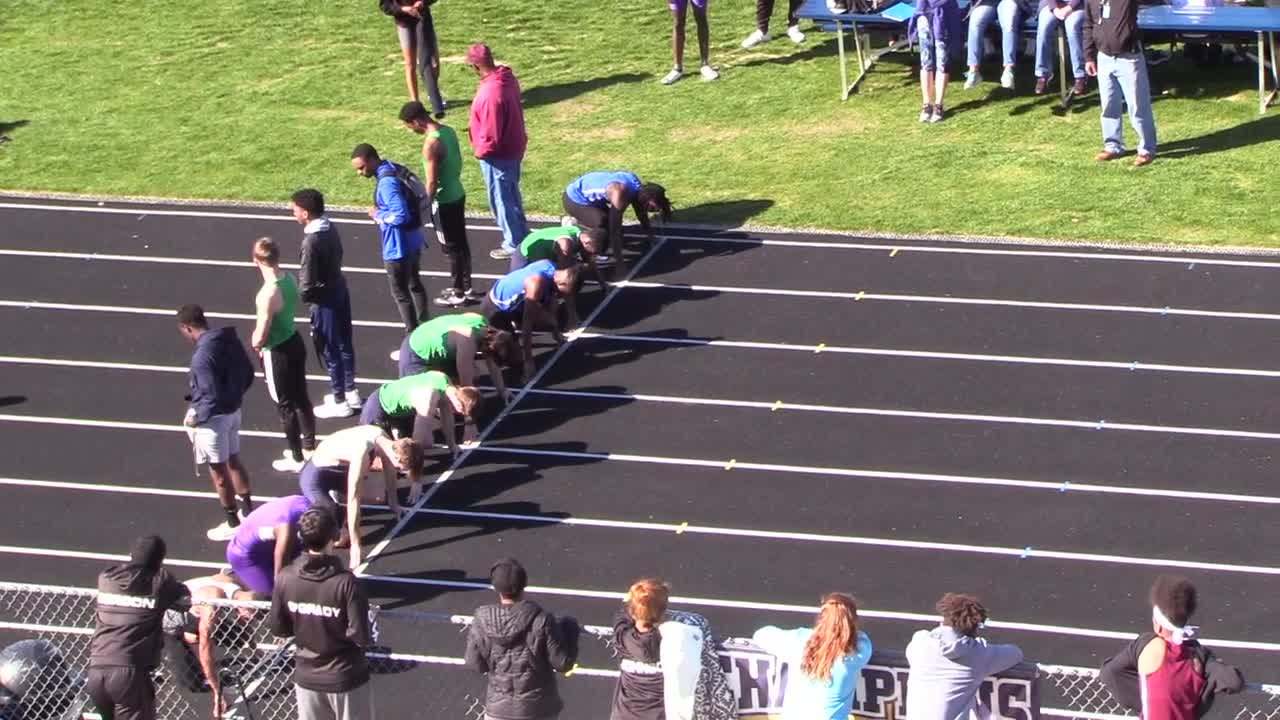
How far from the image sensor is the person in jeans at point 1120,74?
54.7 feet

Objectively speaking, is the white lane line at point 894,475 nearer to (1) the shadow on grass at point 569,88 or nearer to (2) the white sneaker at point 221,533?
(2) the white sneaker at point 221,533

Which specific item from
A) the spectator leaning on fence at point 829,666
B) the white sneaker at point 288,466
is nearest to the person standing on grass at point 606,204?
the white sneaker at point 288,466

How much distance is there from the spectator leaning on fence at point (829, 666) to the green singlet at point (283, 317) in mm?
5724

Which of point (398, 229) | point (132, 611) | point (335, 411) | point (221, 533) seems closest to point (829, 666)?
point (132, 611)

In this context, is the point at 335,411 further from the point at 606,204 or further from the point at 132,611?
the point at 132,611

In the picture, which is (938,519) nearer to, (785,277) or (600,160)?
(785,277)

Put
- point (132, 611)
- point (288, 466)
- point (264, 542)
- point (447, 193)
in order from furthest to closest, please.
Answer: point (447, 193), point (288, 466), point (264, 542), point (132, 611)

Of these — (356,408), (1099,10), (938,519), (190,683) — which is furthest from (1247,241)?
(190,683)

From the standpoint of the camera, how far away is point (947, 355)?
1402 centimetres

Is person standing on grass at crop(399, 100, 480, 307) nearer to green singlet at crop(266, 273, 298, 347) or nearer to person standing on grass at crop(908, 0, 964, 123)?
green singlet at crop(266, 273, 298, 347)

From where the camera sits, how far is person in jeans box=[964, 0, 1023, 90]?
732 inches

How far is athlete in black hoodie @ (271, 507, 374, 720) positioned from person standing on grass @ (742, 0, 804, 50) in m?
13.6

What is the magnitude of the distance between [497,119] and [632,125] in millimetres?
4377

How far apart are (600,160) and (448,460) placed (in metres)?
6.28
